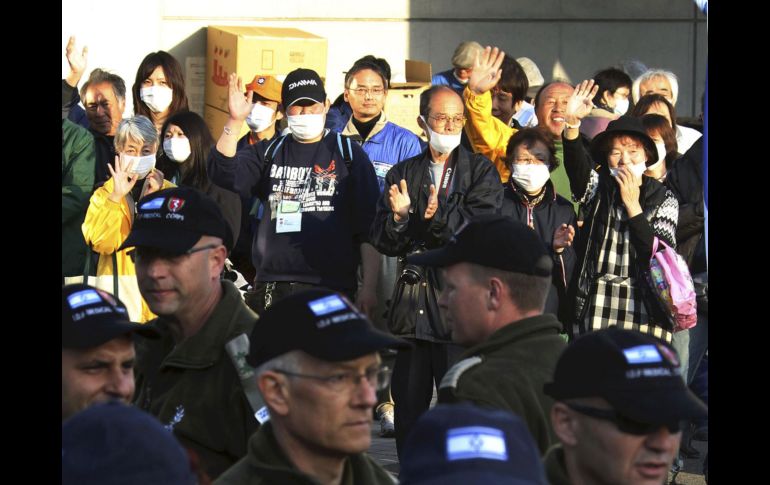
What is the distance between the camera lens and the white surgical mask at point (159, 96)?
10250 mm

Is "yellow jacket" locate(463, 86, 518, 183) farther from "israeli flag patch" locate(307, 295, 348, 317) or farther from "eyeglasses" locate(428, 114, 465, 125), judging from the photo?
"israeli flag patch" locate(307, 295, 348, 317)

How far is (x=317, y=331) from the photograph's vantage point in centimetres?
409

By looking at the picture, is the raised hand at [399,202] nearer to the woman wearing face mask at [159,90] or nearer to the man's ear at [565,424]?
the woman wearing face mask at [159,90]

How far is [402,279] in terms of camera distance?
857 centimetres

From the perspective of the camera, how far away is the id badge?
862 centimetres

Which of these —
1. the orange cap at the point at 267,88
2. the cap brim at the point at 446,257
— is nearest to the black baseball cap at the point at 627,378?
the cap brim at the point at 446,257

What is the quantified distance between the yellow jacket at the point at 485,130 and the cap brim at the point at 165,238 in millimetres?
4727

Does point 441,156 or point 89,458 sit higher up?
point 441,156

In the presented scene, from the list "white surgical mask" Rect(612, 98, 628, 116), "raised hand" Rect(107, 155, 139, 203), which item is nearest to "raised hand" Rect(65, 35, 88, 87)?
"raised hand" Rect(107, 155, 139, 203)

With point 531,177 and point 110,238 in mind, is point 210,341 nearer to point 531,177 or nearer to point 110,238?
point 110,238
